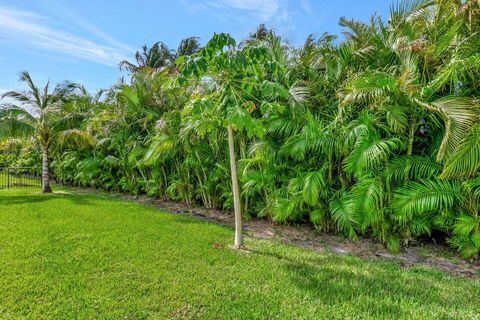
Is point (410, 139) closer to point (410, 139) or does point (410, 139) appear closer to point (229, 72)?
point (410, 139)

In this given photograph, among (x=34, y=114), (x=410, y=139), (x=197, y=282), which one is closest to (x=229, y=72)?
(x=197, y=282)

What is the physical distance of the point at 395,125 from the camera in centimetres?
437

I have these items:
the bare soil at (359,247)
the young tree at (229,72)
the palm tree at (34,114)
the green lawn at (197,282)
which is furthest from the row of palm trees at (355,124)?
the palm tree at (34,114)

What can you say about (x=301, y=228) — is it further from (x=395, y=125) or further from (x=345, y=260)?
(x=395, y=125)

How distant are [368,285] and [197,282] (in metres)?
1.93

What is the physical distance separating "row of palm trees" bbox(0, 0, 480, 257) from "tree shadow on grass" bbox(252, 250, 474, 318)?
3.01 feet

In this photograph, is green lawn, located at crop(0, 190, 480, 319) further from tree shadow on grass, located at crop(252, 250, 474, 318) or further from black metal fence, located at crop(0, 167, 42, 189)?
black metal fence, located at crop(0, 167, 42, 189)

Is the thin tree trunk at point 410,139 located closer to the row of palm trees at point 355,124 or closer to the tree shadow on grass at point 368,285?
the row of palm trees at point 355,124

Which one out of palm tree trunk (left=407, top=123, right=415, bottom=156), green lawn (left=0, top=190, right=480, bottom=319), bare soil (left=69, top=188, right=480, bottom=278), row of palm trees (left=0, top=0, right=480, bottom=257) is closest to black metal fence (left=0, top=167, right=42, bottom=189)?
row of palm trees (left=0, top=0, right=480, bottom=257)

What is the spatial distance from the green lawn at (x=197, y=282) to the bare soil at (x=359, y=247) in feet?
1.22

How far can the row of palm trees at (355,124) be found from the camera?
12.6ft

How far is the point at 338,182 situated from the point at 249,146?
211 cm

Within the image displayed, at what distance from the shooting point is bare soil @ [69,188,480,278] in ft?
13.7

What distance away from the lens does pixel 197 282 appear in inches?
129
